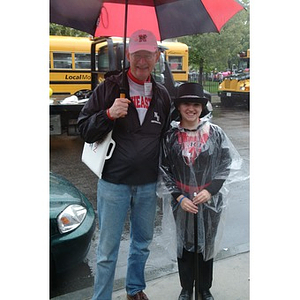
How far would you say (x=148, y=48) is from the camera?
7.45 feet

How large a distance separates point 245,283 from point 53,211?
164 cm

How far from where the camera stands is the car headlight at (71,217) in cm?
292

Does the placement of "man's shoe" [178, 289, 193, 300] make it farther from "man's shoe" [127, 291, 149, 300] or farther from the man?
the man

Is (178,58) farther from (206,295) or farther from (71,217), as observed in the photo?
(206,295)

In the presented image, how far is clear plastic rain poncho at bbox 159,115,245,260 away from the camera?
94.5 inches

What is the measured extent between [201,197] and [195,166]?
8.1 inches

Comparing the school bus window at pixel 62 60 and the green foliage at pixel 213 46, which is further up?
the green foliage at pixel 213 46

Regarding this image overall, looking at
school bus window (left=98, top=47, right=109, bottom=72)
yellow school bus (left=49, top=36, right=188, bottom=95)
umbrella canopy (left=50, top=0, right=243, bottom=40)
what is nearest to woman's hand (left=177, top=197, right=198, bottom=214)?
umbrella canopy (left=50, top=0, right=243, bottom=40)

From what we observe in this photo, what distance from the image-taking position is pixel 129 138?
234 centimetres

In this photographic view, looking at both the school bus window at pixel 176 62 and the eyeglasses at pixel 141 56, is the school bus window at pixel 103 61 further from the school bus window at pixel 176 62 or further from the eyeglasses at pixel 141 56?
the eyeglasses at pixel 141 56

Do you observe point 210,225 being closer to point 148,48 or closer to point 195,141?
point 195,141

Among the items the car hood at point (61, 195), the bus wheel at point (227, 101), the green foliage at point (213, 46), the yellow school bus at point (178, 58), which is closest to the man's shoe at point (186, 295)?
the car hood at point (61, 195)

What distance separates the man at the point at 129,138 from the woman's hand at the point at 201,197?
29cm
